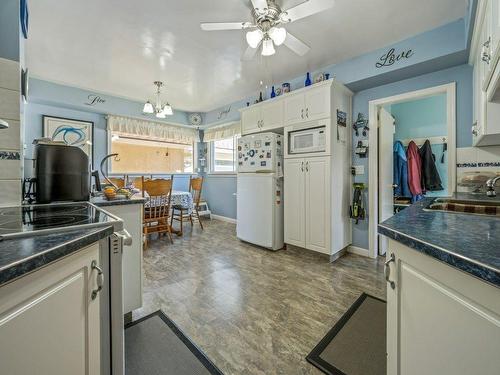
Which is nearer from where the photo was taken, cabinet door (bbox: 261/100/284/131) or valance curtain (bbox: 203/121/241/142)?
cabinet door (bbox: 261/100/284/131)

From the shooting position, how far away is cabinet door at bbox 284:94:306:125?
2.81 m

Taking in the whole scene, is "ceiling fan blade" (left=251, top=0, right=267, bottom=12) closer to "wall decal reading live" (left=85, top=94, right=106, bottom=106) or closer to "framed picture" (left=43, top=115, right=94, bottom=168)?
"framed picture" (left=43, top=115, right=94, bottom=168)

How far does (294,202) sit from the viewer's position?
2.94 m

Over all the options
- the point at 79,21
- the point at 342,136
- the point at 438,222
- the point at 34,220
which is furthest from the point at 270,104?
the point at 34,220

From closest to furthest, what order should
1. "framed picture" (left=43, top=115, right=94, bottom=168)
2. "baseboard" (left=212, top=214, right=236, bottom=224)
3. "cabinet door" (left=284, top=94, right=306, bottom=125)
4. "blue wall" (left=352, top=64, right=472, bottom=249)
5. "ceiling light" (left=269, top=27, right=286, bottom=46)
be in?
"ceiling light" (left=269, top=27, right=286, bottom=46) → "blue wall" (left=352, top=64, right=472, bottom=249) → "cabinet door" (left=284, top=94, right=306, bottom=125) → "framed picture" (left=43, top=115, right=94, bottom=168) → "baseboard" (left=212, top=214, right=236, bottom=224)

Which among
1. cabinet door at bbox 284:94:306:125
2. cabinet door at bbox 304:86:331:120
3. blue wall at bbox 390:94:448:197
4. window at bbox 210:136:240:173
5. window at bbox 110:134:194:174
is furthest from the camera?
window at bbox 210:136:240:173

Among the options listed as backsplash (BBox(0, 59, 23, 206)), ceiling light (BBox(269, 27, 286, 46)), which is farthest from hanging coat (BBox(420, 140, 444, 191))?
backsplash (BBox(0, 59, 23, 206))

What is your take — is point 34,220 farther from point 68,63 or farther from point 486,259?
point 68,63

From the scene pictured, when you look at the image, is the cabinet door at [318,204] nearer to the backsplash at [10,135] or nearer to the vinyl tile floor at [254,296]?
the vinyl tile floor at [254,296]

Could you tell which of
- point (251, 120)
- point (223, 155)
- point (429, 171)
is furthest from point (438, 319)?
point (223, 155)

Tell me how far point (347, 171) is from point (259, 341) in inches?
90.0

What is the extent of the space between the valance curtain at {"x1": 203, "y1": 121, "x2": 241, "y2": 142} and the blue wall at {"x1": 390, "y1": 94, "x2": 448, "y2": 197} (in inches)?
112

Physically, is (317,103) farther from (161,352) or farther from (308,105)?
(161,352)

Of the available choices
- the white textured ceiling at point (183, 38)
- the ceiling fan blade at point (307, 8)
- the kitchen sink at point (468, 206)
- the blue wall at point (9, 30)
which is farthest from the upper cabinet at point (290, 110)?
the blue wall at point (9, 30)
